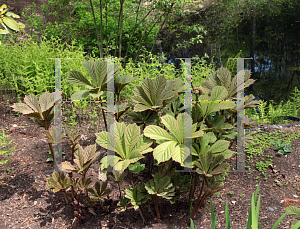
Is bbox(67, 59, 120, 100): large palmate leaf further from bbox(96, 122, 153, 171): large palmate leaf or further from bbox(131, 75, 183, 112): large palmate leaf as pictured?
bbox(96, 122, 153, 171): large palmate leaf

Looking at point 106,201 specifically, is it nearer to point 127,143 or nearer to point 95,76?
point 127,143

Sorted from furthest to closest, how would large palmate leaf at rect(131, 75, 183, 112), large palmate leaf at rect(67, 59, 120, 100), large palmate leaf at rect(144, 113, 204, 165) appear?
large palmate leaf at rect(67, 59, 120, 100), large palmate leaf at rect(131, 75, 183, 112), large palmate leaf at rect(144, 113, 204, 165)

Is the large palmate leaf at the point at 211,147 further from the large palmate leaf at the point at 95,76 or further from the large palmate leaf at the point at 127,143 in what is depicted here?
the large palmate leaf at the point at 95,76

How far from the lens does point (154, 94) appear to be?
4.50 ft

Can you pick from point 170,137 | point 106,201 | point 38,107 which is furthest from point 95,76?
point 106,201

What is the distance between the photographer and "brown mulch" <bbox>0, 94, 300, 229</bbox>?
1363 millimetres

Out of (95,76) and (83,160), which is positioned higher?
(95,76)

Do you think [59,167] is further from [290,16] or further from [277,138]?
[290,16]

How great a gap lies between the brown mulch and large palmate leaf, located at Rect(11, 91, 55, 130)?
1.10ft

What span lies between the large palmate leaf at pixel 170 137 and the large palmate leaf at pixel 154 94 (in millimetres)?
148

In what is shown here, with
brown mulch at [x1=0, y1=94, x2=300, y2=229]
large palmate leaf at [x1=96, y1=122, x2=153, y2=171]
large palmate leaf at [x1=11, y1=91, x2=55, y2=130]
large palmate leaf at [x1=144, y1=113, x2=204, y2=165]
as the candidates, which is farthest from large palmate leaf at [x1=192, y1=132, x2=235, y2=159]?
large palmate leaf at [x1=11, y1=91, x2=55, y2=130]

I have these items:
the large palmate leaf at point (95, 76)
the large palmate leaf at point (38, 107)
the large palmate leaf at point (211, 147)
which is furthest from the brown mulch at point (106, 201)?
the large palmate leaf at point (95, 76)

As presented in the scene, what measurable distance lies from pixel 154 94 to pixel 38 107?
0.67m

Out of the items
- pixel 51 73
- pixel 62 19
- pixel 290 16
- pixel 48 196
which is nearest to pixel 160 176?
pixel 48 196
